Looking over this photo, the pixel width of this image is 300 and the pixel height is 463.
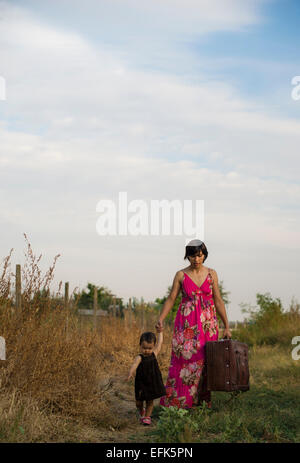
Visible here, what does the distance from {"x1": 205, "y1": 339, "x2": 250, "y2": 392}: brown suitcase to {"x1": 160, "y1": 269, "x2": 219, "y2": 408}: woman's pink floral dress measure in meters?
0.16

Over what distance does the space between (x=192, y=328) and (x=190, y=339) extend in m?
0.12

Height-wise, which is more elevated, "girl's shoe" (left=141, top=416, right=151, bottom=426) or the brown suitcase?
the brown suitcase

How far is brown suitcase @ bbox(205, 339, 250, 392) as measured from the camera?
20.7 ft

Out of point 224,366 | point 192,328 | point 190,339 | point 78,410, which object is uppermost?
point 192,328

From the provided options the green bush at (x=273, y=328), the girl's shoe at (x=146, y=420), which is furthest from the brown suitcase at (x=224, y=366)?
the green bush at (x=273, y=328)

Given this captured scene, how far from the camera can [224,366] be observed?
6316 millimetres

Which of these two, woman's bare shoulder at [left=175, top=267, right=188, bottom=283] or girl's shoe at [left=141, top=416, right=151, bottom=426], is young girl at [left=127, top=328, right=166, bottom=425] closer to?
girl's shoe at [left=141, top=416, right=151, bottom=426]

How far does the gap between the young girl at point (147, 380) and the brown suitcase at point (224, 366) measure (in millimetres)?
542

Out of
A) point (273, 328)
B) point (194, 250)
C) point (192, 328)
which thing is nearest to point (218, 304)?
point (192, 328)

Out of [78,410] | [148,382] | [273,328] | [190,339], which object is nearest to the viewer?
[78,410]

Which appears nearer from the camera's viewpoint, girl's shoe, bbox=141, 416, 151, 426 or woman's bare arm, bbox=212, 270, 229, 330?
girl's shoe, bbox=141, 416, 151, 426

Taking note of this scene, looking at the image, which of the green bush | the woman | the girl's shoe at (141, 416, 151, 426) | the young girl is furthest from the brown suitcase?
the green bush

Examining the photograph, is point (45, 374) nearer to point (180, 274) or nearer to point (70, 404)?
point (70, 404)
